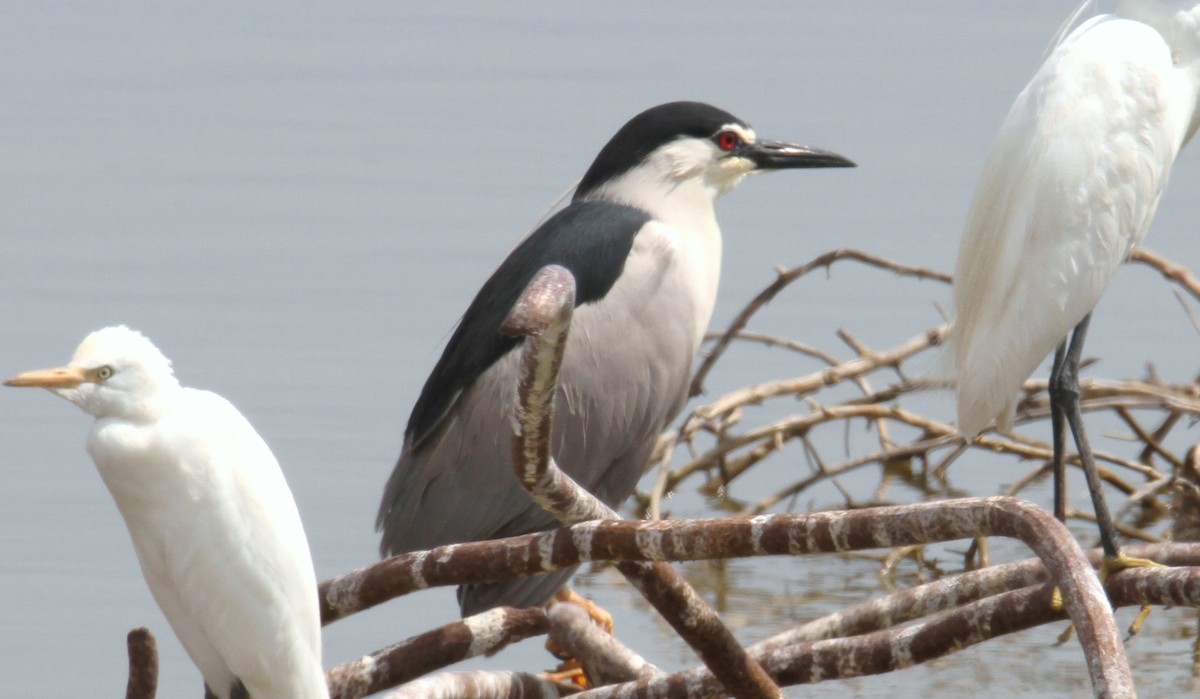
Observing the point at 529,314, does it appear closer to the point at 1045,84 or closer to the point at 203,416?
the point at 203,416

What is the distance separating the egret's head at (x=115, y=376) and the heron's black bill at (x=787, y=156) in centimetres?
237

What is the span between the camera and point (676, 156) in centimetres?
524

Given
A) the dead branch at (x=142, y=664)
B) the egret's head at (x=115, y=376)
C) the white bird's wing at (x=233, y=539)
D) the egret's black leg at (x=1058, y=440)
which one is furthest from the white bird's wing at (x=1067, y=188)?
the dead branch at (x=142, y=664)

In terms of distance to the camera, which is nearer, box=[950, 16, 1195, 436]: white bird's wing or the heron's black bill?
box=[950, 16, 1195, 436]: white bird's wing

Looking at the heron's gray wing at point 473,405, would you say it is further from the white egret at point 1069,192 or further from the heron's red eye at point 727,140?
the white egret at point 1069,192

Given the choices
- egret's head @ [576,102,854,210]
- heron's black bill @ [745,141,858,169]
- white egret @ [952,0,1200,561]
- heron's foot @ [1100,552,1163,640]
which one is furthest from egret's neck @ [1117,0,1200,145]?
heron's foot @ [1100,552,1163,640]

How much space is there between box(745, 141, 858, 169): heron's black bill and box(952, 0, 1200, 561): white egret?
738mm

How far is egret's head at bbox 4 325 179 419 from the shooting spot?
3189 millimetres

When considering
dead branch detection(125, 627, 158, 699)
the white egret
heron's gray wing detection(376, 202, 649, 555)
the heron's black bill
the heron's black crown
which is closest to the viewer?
dead branch detection(125, 627, 158, 699)

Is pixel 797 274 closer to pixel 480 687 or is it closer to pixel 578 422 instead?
pixel 578 422

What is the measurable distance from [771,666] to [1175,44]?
2.02 metres

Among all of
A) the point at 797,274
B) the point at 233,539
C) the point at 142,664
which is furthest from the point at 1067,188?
the point at 142,664

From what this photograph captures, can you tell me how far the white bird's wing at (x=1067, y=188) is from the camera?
4.54 metres

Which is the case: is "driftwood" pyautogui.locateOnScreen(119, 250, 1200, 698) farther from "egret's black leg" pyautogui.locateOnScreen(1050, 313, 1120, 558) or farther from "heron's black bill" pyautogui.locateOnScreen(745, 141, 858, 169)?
"heron's black bill" pyautogui.locateOnScreen(745, 141, 858, 169)
